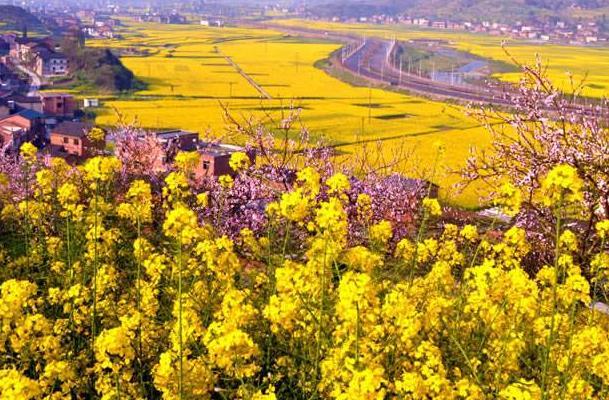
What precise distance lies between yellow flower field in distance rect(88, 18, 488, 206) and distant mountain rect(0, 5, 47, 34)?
3286 centimetres

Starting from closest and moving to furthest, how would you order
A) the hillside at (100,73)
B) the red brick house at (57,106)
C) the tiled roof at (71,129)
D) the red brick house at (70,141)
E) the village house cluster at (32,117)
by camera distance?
the red brick house at (70,141), the tiled roof at (71,129), the village house cluster at (32,117), the red brick house at (57,106), the hillside at (100,73)

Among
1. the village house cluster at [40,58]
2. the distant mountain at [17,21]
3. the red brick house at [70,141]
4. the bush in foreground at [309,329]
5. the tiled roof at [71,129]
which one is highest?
the distant mountain at [17,21]

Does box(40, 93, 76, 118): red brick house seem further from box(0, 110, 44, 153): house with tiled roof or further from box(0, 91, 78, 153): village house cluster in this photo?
box(0, 110, 44, 153): house with tiled roof

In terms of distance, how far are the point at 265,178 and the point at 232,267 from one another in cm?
746

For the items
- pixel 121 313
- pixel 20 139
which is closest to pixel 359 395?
pixel 121 313

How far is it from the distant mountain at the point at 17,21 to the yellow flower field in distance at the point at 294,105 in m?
32.9

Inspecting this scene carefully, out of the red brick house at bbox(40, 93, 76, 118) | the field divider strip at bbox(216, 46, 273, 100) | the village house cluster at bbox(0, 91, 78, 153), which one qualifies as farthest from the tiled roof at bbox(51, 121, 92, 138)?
the field divider strip at bbox(216, 46, 273, 100)

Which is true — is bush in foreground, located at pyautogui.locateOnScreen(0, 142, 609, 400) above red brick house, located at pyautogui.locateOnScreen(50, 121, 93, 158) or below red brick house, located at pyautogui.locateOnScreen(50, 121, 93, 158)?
above

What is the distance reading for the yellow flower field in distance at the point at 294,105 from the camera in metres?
38.1

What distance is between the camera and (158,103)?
49812 mm

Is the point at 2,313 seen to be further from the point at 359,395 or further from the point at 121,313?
the point at 359,395

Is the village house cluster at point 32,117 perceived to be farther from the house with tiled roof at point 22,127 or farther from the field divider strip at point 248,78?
the field divider strip at point 248,78

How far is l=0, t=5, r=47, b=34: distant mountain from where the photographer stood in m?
114

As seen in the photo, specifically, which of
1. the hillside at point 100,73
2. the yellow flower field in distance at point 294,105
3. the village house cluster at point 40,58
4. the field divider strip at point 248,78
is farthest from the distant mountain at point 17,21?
the hillside at point 100,73
